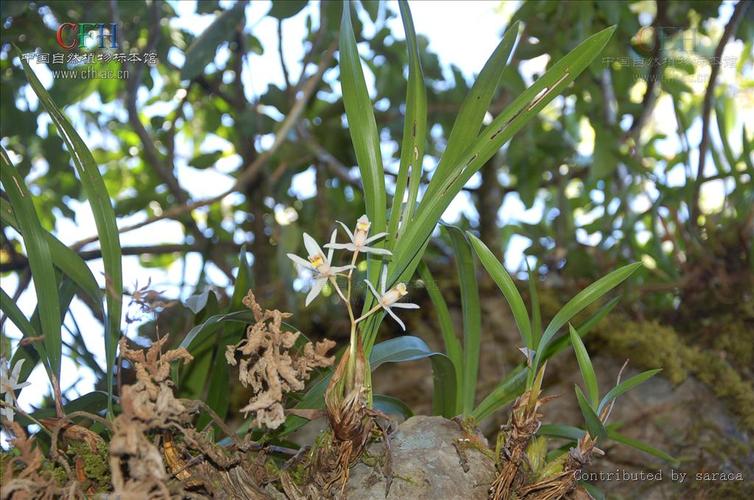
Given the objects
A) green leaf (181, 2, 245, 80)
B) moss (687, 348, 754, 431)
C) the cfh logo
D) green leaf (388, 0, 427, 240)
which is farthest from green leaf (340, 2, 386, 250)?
moss (687, 348, 754, 431)

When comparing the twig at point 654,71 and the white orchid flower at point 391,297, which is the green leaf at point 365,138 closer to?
the white orchid flower at point 391,297

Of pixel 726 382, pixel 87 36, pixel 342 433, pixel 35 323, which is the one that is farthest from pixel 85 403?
pixel 726 382

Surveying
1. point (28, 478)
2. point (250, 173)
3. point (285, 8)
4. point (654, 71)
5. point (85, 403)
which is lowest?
point (28, 478)

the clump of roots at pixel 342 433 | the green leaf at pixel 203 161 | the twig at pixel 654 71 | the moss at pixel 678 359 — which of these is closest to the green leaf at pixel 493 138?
the clump of roots at pixel 342 433

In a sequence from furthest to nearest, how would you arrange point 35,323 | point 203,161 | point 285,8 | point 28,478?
point 203,161 < point 285,8 < point 35,323 < point 28,478

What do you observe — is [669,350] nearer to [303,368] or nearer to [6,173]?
[303,368]

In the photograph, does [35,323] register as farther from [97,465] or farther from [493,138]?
[493,138]

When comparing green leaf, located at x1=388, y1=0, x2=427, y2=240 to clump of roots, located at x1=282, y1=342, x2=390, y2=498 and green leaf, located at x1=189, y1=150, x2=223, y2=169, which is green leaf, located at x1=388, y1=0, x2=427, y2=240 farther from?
green leaf, located at x1=189, y1=150, x2=223, y2=169
